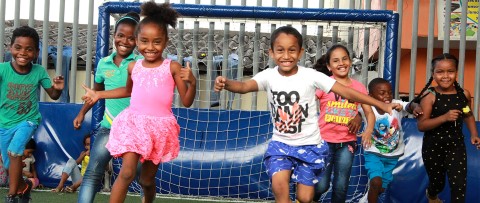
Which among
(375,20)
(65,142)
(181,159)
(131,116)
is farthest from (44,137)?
(131,116)

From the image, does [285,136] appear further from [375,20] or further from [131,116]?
[375,20]

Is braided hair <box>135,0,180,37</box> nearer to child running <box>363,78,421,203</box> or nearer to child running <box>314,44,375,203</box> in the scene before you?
child running <box>314,44,375,203</box>

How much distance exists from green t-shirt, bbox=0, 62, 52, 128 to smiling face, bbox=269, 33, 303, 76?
223 cm

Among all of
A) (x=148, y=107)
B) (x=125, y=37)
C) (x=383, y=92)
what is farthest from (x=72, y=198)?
(x=148, y=107)

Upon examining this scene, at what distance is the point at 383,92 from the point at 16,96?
3.31 m

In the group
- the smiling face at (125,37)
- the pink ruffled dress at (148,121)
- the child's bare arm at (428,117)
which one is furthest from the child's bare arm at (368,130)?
the smiling face at (125,37)

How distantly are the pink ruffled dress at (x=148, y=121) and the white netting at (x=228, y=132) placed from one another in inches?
138

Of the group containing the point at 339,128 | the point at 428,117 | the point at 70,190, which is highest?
the point at 428,117

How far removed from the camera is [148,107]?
5.91 m

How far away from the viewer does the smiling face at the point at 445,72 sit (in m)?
7.65

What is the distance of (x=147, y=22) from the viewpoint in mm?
6074

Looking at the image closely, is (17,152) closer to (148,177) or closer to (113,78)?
(113,78)

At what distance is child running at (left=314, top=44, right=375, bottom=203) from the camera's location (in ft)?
23.9

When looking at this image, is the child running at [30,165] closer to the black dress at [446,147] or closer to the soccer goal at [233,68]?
the soccer goal at [233,68]
